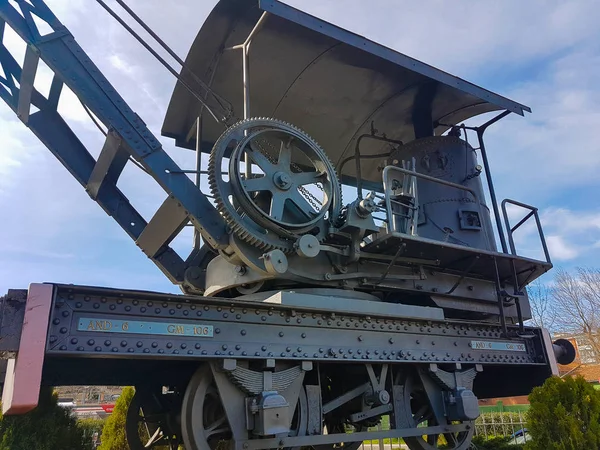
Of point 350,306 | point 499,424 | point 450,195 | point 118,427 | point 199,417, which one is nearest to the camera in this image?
point 199,417

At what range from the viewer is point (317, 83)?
758 cm

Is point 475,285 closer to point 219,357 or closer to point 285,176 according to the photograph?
point 285,176

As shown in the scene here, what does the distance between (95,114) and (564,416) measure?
6826mm

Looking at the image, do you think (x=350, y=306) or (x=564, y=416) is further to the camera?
(x=564, y=416)

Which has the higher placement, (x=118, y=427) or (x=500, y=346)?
(x=500, y=346)

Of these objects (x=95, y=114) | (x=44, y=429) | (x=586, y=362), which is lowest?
(x=44, y=429)

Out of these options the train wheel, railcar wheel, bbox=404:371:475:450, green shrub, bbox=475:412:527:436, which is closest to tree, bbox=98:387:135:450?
the train wheel

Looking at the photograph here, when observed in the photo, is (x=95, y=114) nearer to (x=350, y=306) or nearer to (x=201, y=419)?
(x=201, y=419)

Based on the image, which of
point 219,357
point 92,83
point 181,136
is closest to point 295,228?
point 219,357

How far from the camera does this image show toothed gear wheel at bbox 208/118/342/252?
5074 mm

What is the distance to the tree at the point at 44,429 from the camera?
6277 millimetres

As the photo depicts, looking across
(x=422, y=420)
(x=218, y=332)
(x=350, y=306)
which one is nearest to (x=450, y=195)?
(x=350, y=306)

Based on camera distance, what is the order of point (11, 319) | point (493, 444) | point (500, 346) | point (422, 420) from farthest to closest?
1. point (493, 444)
2. point (500, 346)
3. point (422, 420)
4. point (11, 319)

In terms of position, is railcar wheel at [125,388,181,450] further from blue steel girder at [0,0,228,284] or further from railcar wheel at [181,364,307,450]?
blue steel girder at [0,0,228,284]
